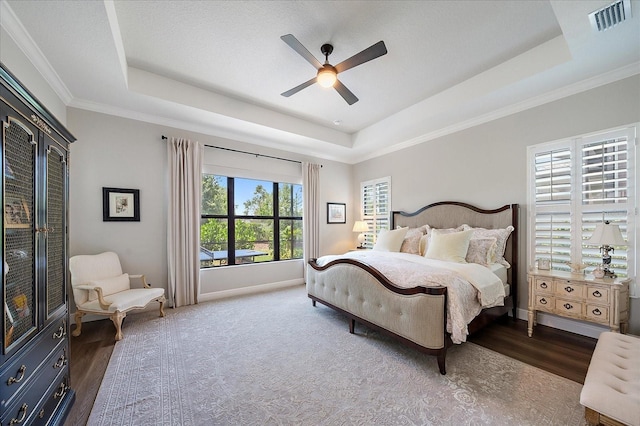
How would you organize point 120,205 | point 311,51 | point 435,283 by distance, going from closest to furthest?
point 435,283
point 311,51
point 120,205

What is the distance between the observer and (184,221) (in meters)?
3.94

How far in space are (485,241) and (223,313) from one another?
3704mm

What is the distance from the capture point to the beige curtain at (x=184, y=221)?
3846 mm

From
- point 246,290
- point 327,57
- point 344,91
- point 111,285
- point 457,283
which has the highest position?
point 327,57

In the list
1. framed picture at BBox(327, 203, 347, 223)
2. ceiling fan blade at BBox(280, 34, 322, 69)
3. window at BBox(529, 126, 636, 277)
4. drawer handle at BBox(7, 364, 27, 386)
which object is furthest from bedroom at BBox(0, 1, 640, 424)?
drawer handle at BBox(7, 364, 27, 386)

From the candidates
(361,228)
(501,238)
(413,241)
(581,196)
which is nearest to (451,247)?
(501,238)

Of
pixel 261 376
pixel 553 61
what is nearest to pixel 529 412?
pixel 261 376

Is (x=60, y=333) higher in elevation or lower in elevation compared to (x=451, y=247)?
lower

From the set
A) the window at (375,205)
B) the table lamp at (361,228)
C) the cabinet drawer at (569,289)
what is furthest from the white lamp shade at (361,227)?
the cabinet drawer at (569,289)

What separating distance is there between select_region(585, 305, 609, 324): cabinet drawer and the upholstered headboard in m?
0.91

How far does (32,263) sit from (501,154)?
4838 millimetres

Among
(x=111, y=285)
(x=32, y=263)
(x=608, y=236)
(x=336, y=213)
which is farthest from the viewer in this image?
(x=336, y=213)

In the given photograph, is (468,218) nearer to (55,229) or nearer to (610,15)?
(610,15)

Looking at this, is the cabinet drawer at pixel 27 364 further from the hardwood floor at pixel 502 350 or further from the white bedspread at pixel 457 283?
the white bedspread at pixel 457 283
